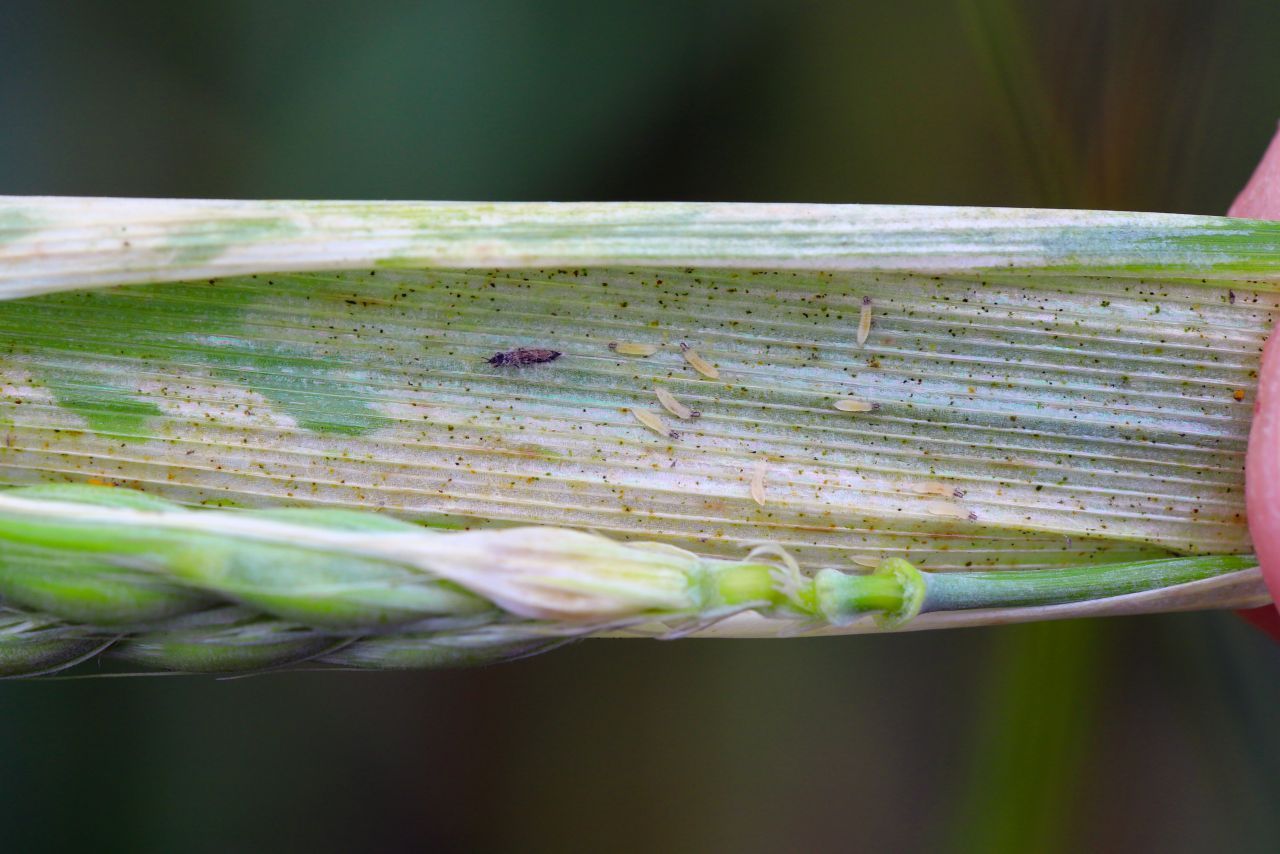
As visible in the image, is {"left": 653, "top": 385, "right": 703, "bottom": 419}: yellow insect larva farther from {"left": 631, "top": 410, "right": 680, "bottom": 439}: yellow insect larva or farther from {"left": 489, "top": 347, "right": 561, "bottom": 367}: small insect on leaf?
{"left": 489, "top": 347, "right": 561, "bottom": 367}: small insect on leaf

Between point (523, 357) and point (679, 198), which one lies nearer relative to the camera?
point (523, 357)

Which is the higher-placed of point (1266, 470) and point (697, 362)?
point (697, 362)

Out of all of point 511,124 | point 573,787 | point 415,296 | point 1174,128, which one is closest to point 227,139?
point 511,124

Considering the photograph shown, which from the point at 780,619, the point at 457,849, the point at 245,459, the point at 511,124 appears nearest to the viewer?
the point at 780,619

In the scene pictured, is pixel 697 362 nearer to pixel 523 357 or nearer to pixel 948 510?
pixel 523 357

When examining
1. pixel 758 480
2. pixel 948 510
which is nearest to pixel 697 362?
pixel 758 480

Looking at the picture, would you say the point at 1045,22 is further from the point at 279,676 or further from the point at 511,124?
the point at 279,676
